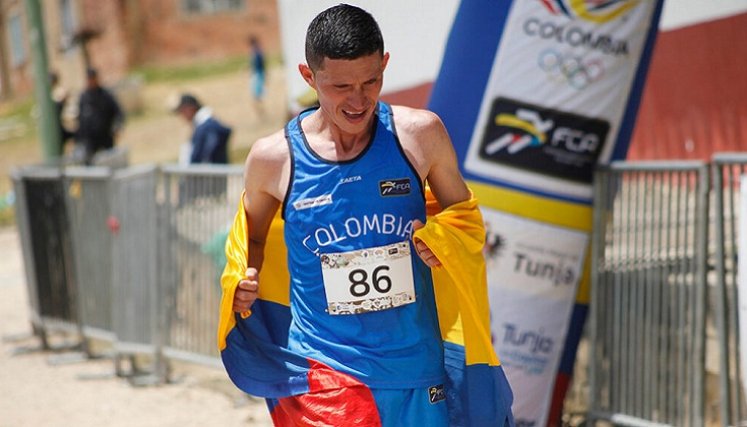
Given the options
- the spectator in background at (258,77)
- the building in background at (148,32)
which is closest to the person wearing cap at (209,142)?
the spectator in background at (258,77)

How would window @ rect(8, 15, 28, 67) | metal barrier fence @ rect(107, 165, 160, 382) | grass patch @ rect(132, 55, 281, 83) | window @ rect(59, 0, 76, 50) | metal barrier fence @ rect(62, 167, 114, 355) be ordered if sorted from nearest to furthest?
metal barrier fence @ rect(107, 165, 160, 382)
metal barrier fence @ rect(62, 167, 114, 355)
grass patch @ rect(132, 55, 281, 83)
window @ rect(59, 0, 76, 50)
window @ rect(8, 15, 28, 67)

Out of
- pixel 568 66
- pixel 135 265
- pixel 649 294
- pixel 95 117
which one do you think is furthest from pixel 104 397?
pixel 95 117

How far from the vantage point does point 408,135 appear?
12.3 ft

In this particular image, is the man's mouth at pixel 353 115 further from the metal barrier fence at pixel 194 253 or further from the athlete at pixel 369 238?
the metal barrier fence at pixel 194 253

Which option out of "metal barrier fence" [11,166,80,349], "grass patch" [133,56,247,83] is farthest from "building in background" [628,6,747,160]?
"grass patch" [133,56,247,83]

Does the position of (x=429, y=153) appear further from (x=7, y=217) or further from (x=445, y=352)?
(x=7, y=217)


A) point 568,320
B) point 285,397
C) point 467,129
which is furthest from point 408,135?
point 568,320

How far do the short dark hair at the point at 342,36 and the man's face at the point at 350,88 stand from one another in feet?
0.07

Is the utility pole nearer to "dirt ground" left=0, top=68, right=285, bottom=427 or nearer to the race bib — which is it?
"dirt ground" left=0, top=68, right=285, bottom=427

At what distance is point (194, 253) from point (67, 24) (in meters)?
31.5

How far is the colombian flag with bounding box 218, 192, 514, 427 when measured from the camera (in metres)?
3.75

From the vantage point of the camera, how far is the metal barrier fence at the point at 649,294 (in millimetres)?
5613

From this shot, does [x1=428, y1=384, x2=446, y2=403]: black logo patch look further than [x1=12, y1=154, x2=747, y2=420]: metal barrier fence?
No

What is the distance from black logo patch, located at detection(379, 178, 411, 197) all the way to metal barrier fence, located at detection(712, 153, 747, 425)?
2.17 m
